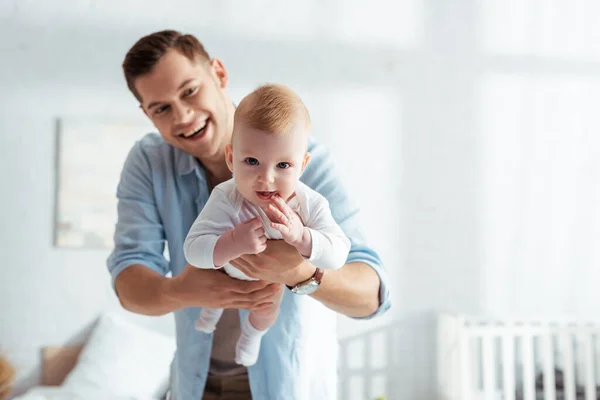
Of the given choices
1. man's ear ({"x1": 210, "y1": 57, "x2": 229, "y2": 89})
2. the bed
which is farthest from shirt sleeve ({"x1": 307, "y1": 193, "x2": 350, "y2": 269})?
the bed

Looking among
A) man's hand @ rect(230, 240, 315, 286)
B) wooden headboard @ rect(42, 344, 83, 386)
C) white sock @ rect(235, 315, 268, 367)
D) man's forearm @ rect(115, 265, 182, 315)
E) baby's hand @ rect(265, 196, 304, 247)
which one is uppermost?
baby's hand @ rect(265, 196, 304, 247)

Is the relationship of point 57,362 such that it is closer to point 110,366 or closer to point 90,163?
point 110,366

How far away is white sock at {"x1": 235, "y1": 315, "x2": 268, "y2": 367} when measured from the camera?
116cm

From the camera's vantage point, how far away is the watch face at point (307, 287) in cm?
107

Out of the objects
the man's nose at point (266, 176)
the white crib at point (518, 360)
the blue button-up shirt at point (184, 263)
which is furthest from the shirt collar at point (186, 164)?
the white crib at point (518, 360)

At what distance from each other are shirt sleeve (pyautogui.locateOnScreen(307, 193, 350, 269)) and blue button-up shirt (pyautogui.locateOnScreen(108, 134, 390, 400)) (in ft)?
0.86

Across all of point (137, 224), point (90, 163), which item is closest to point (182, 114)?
point (137, 224)

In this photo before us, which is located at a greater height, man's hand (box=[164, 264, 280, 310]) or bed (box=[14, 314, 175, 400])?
man's hand (box=[164, 264, 280, 310])

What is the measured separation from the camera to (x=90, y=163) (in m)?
3.53

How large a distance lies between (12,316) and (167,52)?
2.77 meters

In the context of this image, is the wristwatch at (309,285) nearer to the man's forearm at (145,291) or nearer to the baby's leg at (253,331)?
the baby's leg at (253,331)

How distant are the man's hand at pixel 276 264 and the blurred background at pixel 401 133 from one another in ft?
8.42

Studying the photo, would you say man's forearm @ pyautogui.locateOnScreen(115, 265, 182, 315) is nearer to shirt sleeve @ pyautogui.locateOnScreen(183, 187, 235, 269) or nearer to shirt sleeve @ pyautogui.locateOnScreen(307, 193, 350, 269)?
shirt sleeve @ pyautogui.locateOnScreen(183, 187, 235, 269)

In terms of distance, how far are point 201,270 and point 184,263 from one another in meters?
0.30
